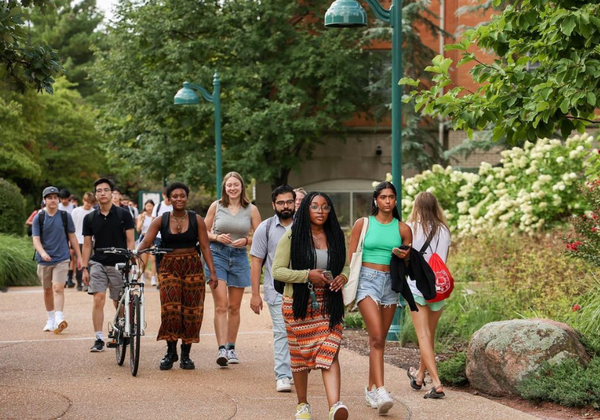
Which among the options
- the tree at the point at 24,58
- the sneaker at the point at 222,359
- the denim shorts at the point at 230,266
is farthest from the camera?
the denim shorts at the point at 230,266

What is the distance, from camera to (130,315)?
33.1 ft

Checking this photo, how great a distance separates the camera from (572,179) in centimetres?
1980

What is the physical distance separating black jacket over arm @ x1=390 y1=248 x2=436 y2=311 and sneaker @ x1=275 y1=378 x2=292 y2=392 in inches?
53.7

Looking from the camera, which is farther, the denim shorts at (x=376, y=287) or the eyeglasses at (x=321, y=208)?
the denim shorts at (x=376, y=287)

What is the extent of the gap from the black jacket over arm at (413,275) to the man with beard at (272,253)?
120 cm

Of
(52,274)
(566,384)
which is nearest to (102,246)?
(52,274)

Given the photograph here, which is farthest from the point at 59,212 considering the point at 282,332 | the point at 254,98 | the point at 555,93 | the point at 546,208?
the point at 254,98

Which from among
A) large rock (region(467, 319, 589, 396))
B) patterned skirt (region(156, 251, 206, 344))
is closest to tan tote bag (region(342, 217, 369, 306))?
Answer: large rock (region(467, 319, 589, 396))

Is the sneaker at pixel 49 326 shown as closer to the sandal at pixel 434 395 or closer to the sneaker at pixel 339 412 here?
the sandal at pixel 434 395

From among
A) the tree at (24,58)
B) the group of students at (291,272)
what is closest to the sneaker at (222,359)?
the group of students at (291,272)

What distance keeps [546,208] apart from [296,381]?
1327cm

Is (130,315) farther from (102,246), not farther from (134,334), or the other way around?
(102,246)

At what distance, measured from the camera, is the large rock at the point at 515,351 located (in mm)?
8805

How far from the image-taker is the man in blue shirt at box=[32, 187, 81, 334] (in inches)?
527
